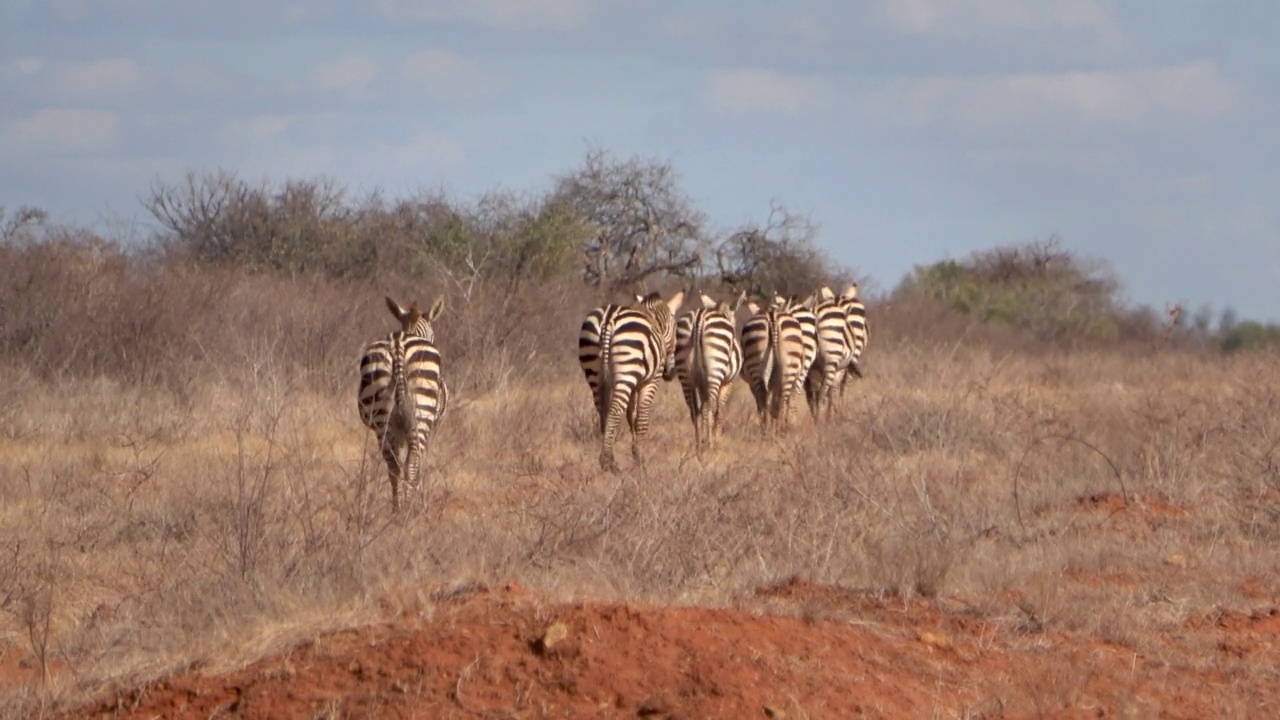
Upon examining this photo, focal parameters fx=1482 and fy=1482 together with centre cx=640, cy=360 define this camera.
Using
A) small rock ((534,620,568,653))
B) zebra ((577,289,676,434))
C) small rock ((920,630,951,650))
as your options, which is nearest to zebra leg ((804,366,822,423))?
zebra ((577,289,676,434))

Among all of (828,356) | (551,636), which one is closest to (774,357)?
(828,356)

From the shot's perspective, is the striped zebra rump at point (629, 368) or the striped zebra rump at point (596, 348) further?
the striped zebra rump at point (596, 348)

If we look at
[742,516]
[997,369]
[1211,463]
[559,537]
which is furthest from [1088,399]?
[559,537]

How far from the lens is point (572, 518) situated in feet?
25.7

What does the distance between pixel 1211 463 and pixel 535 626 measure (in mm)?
8206

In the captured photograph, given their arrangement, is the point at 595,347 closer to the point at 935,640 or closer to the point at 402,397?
the point at 402,397

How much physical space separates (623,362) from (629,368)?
91 millimetres

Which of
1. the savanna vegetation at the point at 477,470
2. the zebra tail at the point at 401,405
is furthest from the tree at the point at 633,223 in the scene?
the zebra tail at the point at 401,405

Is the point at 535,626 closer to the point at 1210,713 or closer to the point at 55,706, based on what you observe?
the point at 55,706

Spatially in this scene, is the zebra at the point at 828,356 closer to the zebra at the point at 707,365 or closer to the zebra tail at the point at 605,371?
the zebra at the point at 707,365

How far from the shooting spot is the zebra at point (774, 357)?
1681cm

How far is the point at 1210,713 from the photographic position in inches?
224

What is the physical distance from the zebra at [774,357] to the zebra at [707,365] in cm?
66

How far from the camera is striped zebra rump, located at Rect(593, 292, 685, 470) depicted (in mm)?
14242
